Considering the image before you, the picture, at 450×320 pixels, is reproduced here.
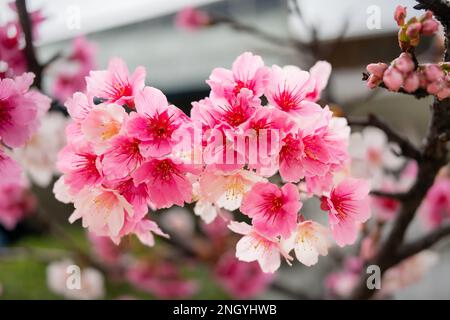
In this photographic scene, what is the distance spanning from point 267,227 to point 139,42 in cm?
454

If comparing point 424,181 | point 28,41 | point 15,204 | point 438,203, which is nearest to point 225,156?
point 424,181

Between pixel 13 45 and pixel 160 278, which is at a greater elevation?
pixel 13 45

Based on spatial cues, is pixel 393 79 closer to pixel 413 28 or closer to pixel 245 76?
pixel 413 28

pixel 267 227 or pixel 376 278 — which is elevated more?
pixel 267 227

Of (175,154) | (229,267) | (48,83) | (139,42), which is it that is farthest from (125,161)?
(139,42)

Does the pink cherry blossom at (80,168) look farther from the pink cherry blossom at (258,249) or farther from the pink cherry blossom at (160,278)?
the pink cherry blossom at (160,278)

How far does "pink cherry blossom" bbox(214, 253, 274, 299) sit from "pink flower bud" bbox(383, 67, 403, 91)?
1696mm

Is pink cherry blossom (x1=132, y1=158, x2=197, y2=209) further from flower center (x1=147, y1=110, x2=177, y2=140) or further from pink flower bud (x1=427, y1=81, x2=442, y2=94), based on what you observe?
pink flower bud (x1=427, y1=81, x2=442, y2=94)

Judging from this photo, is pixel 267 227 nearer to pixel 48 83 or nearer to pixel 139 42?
pixel 48 83

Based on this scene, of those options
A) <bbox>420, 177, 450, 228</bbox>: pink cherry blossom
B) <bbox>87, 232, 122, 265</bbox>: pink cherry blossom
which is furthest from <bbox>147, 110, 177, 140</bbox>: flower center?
<bbox>87, 232, 122, 265</bbox>: pink cherry blossom

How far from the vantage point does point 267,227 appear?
0.72 metres

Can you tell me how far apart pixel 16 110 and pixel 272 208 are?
394mm

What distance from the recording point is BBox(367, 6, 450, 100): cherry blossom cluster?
0.66 metres

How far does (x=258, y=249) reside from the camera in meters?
0.75
